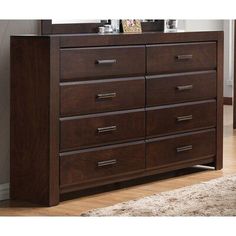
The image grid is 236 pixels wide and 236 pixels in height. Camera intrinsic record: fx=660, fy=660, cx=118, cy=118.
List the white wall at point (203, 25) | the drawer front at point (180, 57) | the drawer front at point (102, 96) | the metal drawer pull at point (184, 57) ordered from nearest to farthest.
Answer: the drawer front at point (102, 96)
the drawer front at point (180, 57)
the metal drawer pull at point (184, 57)
the white wall at point (203, 25)

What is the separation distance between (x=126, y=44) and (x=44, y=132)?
27.5 inches

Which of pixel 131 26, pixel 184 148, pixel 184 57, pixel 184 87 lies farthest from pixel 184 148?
pixel 131 26

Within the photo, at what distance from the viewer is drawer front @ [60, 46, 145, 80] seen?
3.15m

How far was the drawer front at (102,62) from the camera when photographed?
3146 mm

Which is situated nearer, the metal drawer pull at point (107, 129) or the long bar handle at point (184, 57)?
the metal drawer pull at point (107, 129)

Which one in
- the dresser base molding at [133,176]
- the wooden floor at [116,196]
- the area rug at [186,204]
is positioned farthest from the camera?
the dresser base molding at [133,176]

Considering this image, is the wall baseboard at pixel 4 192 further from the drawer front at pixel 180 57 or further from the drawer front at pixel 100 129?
the drawer front at pixel 180 57

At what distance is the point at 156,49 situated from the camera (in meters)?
3.66

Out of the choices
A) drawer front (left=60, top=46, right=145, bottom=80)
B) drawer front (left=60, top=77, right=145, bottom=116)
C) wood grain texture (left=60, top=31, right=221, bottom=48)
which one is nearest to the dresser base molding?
drawer front (left=60, top=77, right=145, bottom=116)

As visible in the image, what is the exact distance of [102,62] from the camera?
10.9ft

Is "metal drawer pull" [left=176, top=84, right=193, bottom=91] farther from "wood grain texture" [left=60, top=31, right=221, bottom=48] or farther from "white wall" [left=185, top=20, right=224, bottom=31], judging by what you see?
"white wall" [left=185, top=20, right=224, bottom=31]

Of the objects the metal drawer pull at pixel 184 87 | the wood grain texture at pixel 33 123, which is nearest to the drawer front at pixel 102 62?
the wood grain texture at pixel 33 123
